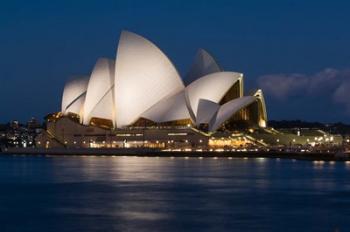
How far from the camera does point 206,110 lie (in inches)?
2581

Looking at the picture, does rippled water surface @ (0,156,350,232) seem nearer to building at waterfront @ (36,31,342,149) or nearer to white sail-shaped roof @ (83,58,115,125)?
building at waterfront @ (36,31,342,149)

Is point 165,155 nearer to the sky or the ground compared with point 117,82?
nearer to the ground

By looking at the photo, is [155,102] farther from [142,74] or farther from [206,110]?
[206,110]

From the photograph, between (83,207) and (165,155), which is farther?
(165,155)

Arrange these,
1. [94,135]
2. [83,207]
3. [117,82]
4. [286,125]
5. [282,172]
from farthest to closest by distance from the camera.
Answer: [286,125], [94,135], [117,82], [282,172], [83,207]

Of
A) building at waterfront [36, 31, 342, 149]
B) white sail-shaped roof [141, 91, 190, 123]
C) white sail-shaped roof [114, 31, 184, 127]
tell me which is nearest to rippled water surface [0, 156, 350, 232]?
white sail-shaped roof [114, 31, 184, 127]

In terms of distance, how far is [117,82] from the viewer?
209ft

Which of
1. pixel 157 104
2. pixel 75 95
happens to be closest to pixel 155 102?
pixel 157 104

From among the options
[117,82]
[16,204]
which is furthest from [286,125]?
[16,204]

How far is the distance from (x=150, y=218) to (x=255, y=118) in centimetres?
4926

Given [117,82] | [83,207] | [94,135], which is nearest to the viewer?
[83,207]

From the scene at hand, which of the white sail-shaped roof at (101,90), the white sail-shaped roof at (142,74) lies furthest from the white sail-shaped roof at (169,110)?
the white sail-shaped roof at (101,90)

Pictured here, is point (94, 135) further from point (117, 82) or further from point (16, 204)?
point (16, 204)

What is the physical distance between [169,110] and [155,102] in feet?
5.01
